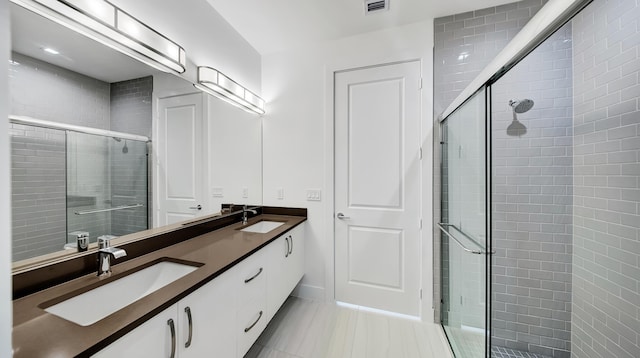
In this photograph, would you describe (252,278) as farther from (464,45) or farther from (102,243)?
(464,45)

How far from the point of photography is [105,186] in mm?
1175

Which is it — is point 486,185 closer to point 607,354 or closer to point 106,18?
point 607,354

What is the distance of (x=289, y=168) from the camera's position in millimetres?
2480

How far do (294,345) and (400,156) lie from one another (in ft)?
5.84

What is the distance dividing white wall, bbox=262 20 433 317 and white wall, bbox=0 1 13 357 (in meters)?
1.98

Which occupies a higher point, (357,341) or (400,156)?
(400,156)

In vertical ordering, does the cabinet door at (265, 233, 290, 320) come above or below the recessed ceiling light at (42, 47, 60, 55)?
below

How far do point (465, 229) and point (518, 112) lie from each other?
3.32 ft

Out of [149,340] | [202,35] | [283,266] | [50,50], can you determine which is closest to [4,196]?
[149,340]

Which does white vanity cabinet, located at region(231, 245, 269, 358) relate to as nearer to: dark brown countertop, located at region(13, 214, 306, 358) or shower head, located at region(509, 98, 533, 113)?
dark brown countertop, located at region(13, 214, 306, 358)

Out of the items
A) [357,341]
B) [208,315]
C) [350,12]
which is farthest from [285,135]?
[357,341]

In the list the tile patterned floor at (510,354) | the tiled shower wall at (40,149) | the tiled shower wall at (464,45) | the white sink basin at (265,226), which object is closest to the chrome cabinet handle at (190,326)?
the tiled shower wall at (40,149)

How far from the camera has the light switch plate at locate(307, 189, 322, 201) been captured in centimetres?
238

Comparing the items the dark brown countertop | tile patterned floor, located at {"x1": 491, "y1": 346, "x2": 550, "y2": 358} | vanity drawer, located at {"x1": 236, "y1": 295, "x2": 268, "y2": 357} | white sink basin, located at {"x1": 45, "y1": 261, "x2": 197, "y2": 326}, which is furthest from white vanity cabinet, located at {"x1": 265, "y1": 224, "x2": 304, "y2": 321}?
tile patterned floor, located at {"x1": 491, "y1": 346, "x2": 550, "y2": 358}
